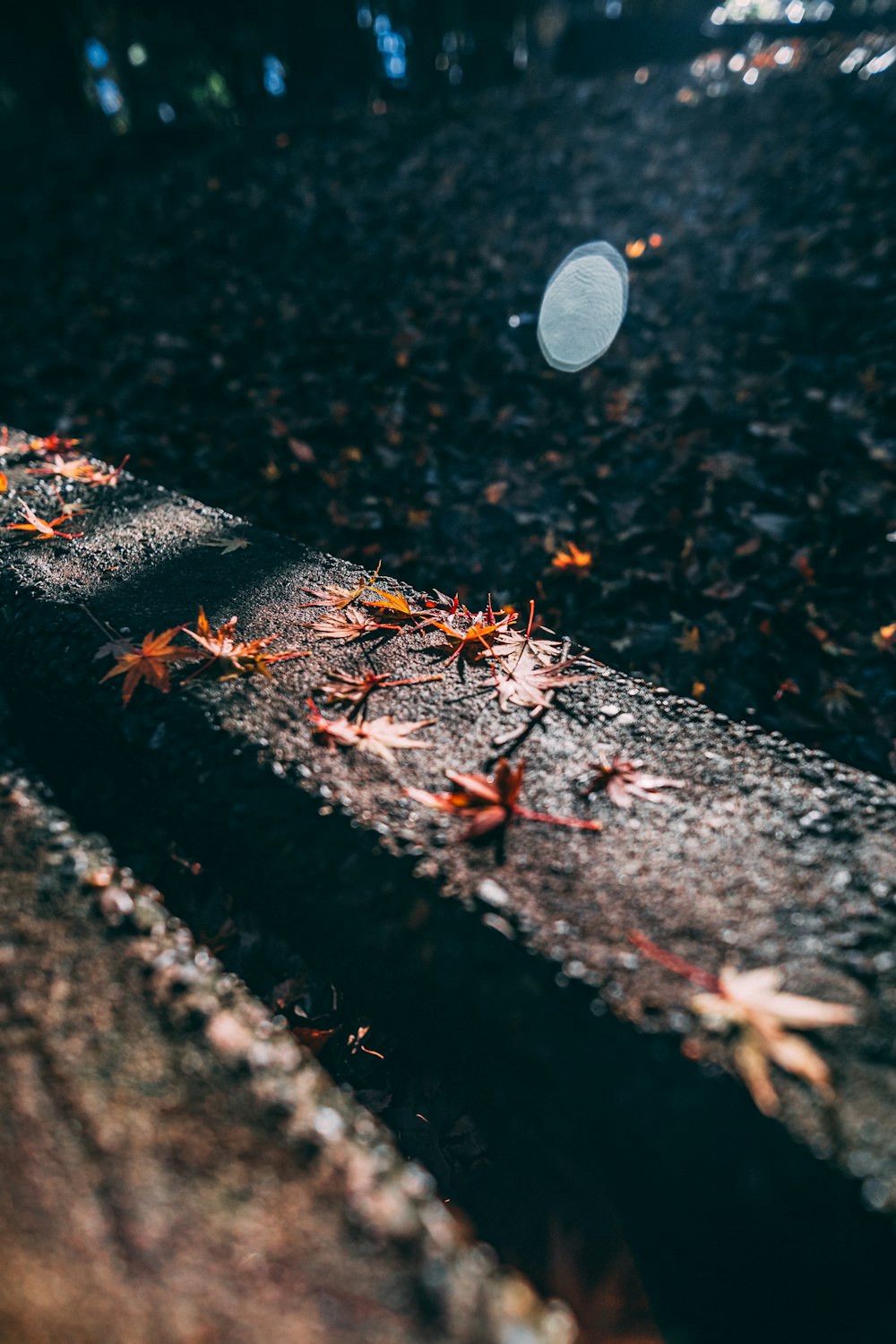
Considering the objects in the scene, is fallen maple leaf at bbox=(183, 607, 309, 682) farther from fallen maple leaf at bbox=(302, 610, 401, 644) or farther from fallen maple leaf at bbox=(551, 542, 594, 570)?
fallen maple leaf at bbox=(551, 542, 594, 570)

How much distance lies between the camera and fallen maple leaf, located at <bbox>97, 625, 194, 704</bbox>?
1.17 metres

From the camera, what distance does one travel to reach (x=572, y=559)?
2.20 metres

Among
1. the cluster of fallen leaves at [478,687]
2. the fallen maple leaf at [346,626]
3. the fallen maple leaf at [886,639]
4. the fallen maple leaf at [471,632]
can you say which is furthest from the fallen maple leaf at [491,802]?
the fallen maple leaf at [886,639]

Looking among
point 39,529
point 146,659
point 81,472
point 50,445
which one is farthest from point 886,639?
point 50,445

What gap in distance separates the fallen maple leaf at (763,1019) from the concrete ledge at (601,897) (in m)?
0.02

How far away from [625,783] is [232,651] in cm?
79

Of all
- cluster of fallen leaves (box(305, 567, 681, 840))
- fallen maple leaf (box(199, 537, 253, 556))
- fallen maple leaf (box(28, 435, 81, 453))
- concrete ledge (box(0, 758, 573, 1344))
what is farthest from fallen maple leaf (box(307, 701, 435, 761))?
fallen maple leaf (box(28, 435, 81, 453))

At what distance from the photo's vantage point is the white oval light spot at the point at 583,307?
9.86 ft

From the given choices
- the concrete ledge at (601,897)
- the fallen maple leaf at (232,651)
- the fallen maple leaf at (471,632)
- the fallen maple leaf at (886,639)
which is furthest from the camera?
the fallen maple leaf at (886,639)

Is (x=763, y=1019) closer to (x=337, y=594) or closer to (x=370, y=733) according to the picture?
(x=370, y=733)

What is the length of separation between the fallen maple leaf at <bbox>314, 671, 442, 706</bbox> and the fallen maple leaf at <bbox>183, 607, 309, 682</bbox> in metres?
0.11

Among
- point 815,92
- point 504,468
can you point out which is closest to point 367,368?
point 504,468

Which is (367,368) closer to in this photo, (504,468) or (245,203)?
(504,468)

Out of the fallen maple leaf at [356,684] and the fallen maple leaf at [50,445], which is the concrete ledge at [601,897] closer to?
the fallen maple leaf at [356,684]
